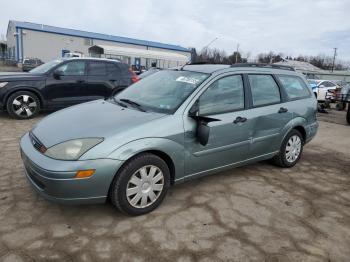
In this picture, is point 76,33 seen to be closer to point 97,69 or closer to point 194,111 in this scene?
point 97,69

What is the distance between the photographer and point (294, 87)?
5121 mm

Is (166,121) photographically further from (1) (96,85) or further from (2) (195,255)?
(1) (96,85)

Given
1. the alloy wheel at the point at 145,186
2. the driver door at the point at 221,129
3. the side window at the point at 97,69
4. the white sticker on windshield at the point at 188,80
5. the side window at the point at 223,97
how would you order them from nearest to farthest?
the alloy wheel at the point at 145,186
the driver door at the point at 221,129
the side window at the point at 223,97
the white sticker on windshield at the point at 188,80
the side window at the point at 97,69

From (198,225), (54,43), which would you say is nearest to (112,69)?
(198,225)

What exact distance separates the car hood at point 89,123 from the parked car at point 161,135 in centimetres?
1

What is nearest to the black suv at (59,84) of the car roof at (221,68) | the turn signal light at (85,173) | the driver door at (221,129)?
the car roof at (221,68)

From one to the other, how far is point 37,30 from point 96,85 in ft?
126

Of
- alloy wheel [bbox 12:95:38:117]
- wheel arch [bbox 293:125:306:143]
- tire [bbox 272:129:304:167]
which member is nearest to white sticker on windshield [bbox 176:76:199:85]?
tire [bbox 272:129:304:167]

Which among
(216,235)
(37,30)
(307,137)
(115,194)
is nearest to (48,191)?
(115,194)

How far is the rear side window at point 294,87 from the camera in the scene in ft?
16.3

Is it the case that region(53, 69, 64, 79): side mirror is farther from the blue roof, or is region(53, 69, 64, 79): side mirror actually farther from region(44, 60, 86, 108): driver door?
the blue roof

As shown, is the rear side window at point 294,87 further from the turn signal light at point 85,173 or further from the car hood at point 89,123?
the turn signal light at point 85,173

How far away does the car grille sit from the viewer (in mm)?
3126

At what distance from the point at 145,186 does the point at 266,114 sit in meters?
2.11
